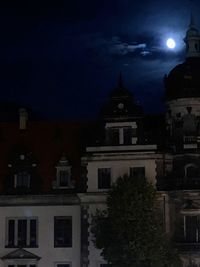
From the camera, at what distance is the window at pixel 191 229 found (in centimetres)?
4428

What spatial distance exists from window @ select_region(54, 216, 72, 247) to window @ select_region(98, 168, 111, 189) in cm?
338

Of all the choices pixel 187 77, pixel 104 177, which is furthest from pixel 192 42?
pixel 104 177

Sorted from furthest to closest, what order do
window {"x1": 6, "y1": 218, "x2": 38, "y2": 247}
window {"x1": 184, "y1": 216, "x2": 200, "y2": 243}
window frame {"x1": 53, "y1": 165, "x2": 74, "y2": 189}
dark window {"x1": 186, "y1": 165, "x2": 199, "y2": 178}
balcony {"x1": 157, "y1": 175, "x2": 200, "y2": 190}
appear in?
window frame {"x1": 53, "y1": 165, "x2": 74, "y2": 189} < window {"x1": 6, "y1": 218, "x2": 38, "y2": 247} < dark window {"x1": 186, "y1": 165, "x2": 199, "y2": 178} < balcony {"x1": 157, "y1": 175, "x2": 200, "y2": 190} < window {"x1": 184, "y1": 216, "x2": 200, "y2": 243}

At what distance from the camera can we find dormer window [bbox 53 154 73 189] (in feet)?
156

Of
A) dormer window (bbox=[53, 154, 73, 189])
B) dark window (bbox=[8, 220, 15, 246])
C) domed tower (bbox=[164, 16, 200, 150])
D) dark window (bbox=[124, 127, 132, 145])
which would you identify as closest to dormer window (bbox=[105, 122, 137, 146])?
dark window (bbox=[124, 127, 132, 145])

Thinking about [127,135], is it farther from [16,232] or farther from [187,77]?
[16,232]

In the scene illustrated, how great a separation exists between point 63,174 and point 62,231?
4.16 m

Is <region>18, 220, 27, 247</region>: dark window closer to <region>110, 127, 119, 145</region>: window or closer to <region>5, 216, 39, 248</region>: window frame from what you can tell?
<region>5, 216, 39, 248</region>: window frame

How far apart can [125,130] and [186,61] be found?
7.97 meters

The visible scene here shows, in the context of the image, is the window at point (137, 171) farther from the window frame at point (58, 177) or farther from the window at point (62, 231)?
the window at point (62, 231)

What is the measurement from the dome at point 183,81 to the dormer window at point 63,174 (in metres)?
8.89

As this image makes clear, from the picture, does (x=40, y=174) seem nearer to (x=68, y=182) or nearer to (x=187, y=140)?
(x=68, y=182)

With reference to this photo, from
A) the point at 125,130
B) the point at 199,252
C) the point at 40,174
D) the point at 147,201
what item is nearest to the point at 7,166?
the point at 40,174

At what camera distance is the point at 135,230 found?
41.0 meters
